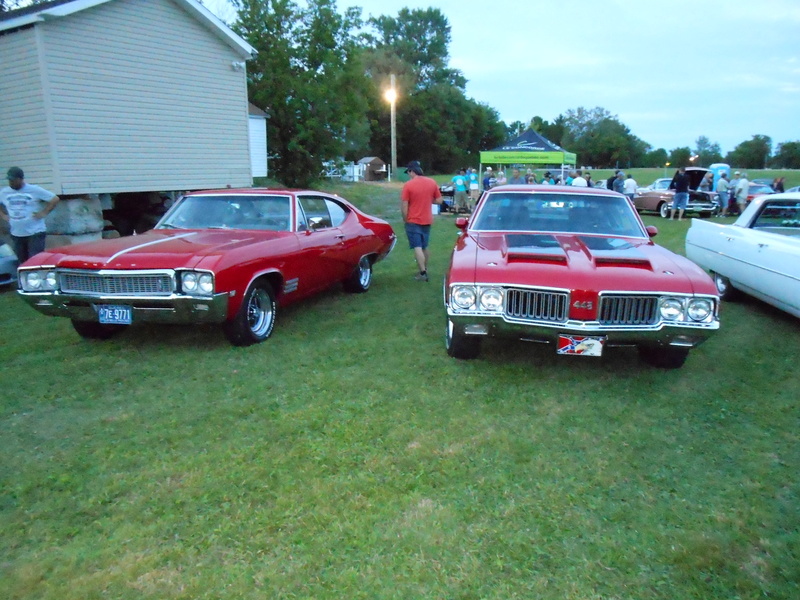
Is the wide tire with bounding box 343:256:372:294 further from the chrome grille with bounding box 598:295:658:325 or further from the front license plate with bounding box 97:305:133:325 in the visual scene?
the chrome grille with bounding box 598:295:658:325

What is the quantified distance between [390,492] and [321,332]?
304 cm

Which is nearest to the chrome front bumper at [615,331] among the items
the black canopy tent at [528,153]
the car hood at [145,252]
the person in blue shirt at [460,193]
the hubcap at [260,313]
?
the hubcap at [260,313]

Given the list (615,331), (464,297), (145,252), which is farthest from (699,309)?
(145,252)

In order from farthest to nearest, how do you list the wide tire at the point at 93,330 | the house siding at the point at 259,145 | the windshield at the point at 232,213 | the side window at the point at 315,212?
the house siding at the point at 259,145
the side window at the point at 315,212
the windshield at the point at 232,213
the wide tire at the point at 93,330

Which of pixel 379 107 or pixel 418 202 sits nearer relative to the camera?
pixel 418 202

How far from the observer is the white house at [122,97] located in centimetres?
1068

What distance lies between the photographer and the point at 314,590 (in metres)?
2.38

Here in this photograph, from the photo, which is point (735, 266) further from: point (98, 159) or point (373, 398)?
point (98, 159)

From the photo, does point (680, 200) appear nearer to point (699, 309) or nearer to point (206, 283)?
point (699, 309)

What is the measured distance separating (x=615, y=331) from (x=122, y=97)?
1138cm

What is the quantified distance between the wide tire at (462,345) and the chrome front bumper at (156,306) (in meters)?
1.86

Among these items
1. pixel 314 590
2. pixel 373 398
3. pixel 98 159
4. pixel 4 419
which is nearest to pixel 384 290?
pixel 373 398

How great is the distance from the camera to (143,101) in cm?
1247

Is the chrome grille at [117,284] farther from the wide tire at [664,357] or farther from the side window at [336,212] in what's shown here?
the wide tire at [664,357]
